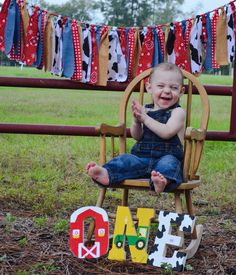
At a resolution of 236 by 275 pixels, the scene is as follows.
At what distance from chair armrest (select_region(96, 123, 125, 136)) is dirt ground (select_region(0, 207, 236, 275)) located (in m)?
0.71

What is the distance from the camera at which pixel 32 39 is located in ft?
15.3

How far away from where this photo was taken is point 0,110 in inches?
436

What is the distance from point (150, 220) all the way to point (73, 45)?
1.87 m

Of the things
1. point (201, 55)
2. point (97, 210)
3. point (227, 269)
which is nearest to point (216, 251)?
point (227, 269)

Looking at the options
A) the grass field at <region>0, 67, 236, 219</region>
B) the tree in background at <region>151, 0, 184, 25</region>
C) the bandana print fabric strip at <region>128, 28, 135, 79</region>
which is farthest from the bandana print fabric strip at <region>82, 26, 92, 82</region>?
the tree in background at <region>151, 0, 184, 25</region>

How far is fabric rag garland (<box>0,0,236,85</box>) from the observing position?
4656mm

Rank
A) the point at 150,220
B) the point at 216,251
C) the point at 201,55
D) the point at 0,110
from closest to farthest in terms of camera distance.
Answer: the point at 150,220 → the point at 216,251 → the point at 201,55 → the point at 0,110

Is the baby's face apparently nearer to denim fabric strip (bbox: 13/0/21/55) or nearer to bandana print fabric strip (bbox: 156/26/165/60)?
bandana print fabric strip (bbox: 156/26/165/60)

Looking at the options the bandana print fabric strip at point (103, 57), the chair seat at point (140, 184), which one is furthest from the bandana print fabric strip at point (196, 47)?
the chair seat at point (140, 184)

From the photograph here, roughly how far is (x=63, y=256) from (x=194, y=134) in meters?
1.00

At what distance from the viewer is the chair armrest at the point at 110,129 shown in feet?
11.8

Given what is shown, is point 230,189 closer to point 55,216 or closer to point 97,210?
point 55,216

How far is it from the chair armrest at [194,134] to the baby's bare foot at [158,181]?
28 cm

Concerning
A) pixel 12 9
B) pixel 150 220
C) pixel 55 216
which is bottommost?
pixel 55 216
